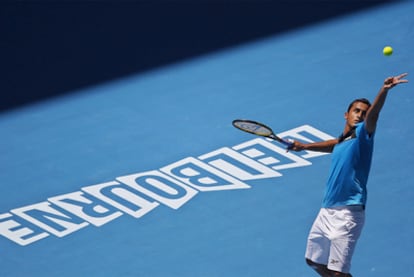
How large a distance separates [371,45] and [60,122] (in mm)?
4614

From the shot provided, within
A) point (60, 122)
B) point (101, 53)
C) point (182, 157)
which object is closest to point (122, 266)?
point (182, 157)

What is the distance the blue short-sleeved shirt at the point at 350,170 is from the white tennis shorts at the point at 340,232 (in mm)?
83

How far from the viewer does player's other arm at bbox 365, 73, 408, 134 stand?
25.9 ft

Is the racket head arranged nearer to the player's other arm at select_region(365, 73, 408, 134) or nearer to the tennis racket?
the tennis racket

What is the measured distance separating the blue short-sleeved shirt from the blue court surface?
4.11 ft

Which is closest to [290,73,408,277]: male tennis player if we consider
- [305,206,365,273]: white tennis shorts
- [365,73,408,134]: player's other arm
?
[305,206,365,273]: white tennis shorts

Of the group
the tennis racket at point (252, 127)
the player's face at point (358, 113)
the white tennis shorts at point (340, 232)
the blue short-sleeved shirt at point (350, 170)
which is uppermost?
the player's face at point (358, 113)

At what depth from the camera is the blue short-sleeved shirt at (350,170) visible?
8438mm

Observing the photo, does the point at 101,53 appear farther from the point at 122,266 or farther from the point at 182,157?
the point at 122,266

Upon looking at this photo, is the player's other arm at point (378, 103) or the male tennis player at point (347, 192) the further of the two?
the male tennis player at point (347, 192)

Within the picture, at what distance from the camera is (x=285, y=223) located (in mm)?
10422

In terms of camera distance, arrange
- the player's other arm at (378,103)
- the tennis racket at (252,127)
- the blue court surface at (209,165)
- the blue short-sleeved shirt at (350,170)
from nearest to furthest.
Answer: the player's other arm at (378,103) → the blue short-sleeved shirt at (350,170) → the tennis racket at (252,127) → the blue court surface at (209,165)

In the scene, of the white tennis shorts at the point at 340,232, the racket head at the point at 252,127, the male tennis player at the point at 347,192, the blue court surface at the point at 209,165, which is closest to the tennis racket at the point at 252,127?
the racket head at the point at 252,127

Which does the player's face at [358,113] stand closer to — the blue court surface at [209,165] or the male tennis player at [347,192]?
the male tennis player at [347,192]
